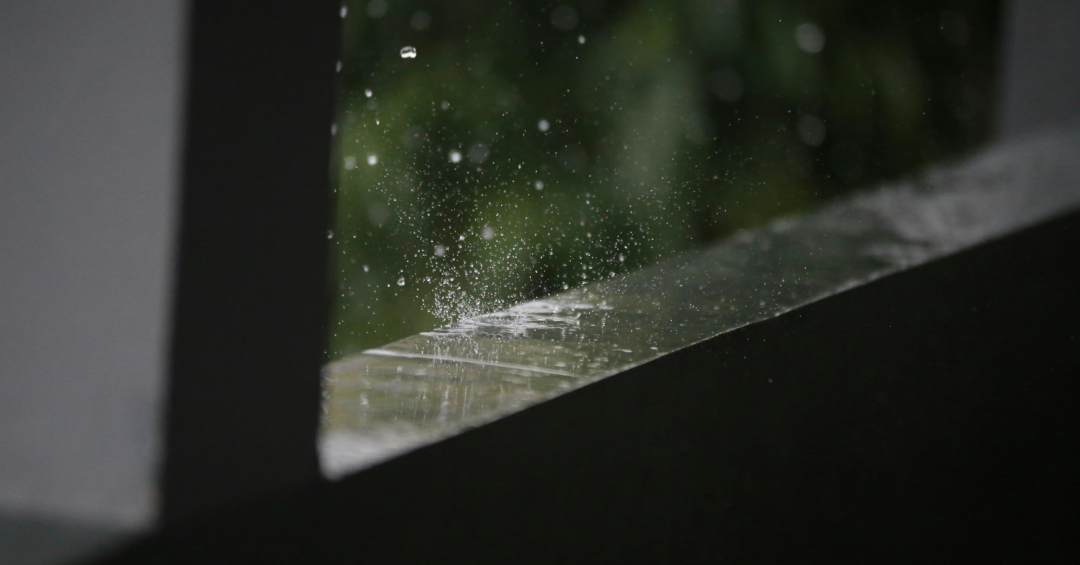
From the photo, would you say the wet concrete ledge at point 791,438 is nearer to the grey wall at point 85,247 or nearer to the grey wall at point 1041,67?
the grey wall at point 85,247

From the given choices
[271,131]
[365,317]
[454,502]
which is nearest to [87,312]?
[271,131]

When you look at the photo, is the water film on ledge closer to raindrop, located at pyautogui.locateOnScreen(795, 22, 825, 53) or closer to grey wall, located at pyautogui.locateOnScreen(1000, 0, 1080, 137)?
grey wall, located at pyautogui.locateOnScreen(1000, 0, 1080, 137)

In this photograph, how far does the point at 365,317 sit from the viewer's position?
280cm

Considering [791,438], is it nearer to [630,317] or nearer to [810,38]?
[630,317]

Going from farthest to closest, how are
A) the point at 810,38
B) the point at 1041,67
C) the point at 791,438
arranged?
the point at 810,38 < the point at 1041,67 < the point at 791,438

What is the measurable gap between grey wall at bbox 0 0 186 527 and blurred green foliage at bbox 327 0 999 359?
0.64 metres

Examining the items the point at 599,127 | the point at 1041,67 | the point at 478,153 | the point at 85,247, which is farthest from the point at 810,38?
the point at 85,247

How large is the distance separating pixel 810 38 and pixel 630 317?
136 inches

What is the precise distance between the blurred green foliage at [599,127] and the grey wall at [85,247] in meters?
0.64

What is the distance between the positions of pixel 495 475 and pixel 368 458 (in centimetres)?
14

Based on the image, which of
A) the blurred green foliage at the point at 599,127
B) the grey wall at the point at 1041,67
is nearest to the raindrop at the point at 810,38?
the blurred green foliage at the point at 599,127

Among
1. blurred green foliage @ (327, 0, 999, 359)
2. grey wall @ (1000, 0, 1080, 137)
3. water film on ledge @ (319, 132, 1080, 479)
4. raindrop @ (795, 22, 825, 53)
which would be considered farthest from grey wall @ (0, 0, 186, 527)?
raindrop @ (795, 22, 825, 53)

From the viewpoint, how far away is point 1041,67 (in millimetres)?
2838

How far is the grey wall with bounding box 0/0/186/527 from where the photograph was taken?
1.76ft
